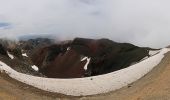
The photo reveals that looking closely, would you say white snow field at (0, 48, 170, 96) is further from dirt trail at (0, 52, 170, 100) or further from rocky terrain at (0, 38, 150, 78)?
rocky terrain at (0, 38, 150, 78)

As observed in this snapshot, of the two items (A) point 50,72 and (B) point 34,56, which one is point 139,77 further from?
(B) point 34,56

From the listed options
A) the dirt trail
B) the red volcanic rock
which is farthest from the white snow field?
the red volcanic rock

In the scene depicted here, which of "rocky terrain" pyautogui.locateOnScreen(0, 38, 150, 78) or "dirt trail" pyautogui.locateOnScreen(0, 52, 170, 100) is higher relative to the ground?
"dirt trail" pyautogui.locateOnScreen(0, 52, 170, 100)

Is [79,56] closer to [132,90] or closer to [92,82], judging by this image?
[92,82]

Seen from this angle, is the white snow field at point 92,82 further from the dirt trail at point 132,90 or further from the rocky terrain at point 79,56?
the rocky terrain at point 79,56

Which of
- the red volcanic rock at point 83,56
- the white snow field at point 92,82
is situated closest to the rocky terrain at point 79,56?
the red volcanic rock at point 83,56

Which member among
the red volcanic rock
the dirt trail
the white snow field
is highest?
the dirt trail

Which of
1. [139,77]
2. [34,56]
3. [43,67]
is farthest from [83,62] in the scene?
[139,77]

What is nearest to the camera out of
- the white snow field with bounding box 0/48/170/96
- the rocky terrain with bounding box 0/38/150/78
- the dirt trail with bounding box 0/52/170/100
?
Answer: the dirt trail with bounding box 0/52/170/100
